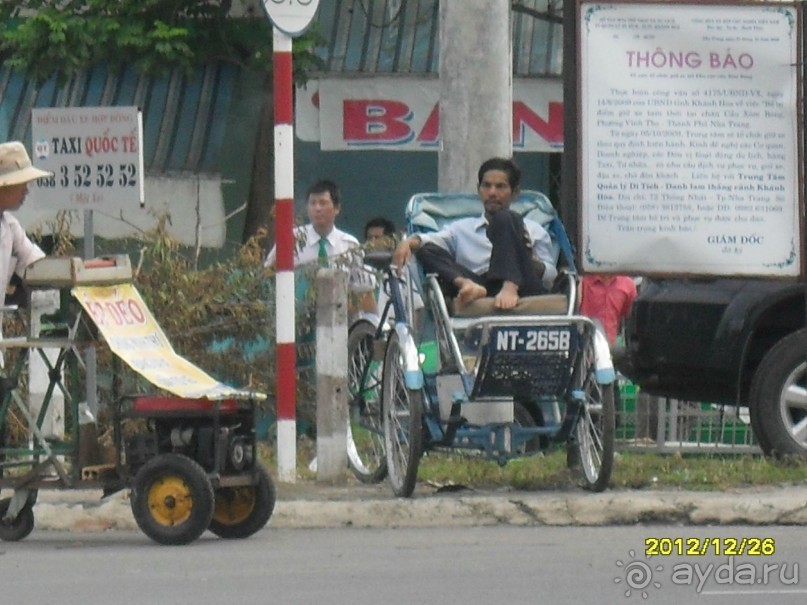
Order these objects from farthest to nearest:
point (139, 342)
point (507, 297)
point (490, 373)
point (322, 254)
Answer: point (322, 254) → point (507, 297) → point (490, 373) → point (139, 342)

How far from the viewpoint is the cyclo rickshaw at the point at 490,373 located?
9.05 meters

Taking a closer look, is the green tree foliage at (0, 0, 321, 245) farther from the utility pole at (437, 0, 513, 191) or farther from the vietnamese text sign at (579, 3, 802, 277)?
the vietnamese text sign at (579, 3, 802, 277)

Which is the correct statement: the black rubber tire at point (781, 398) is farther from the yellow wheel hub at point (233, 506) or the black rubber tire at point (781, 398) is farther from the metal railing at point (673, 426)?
the yellow wheel hub at point (233, 506)

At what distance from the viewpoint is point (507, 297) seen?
30.7 feet

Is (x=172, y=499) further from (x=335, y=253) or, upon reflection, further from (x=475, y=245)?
(x=335, y=253)

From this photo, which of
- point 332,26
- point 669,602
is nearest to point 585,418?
point 669,602

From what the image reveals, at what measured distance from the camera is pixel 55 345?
8141 millimetres

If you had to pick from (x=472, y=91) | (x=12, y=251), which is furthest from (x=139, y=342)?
(x=472, y=91)

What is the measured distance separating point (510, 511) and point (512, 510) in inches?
0.4

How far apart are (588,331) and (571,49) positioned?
1.83m

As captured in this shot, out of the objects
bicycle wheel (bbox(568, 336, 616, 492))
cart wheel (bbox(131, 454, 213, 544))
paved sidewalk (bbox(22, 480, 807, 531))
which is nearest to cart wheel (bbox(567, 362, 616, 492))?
bicycle wheel (bbox(568, 336, 616, 492))

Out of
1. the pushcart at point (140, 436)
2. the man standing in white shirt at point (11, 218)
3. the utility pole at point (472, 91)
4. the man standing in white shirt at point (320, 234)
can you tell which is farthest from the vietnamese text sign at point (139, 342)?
the man standing in white shirt at point (320, 234)

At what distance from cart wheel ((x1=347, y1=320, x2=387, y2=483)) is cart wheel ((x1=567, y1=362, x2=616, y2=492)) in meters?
1.10

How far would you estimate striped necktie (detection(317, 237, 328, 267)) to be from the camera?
12.1 meters
